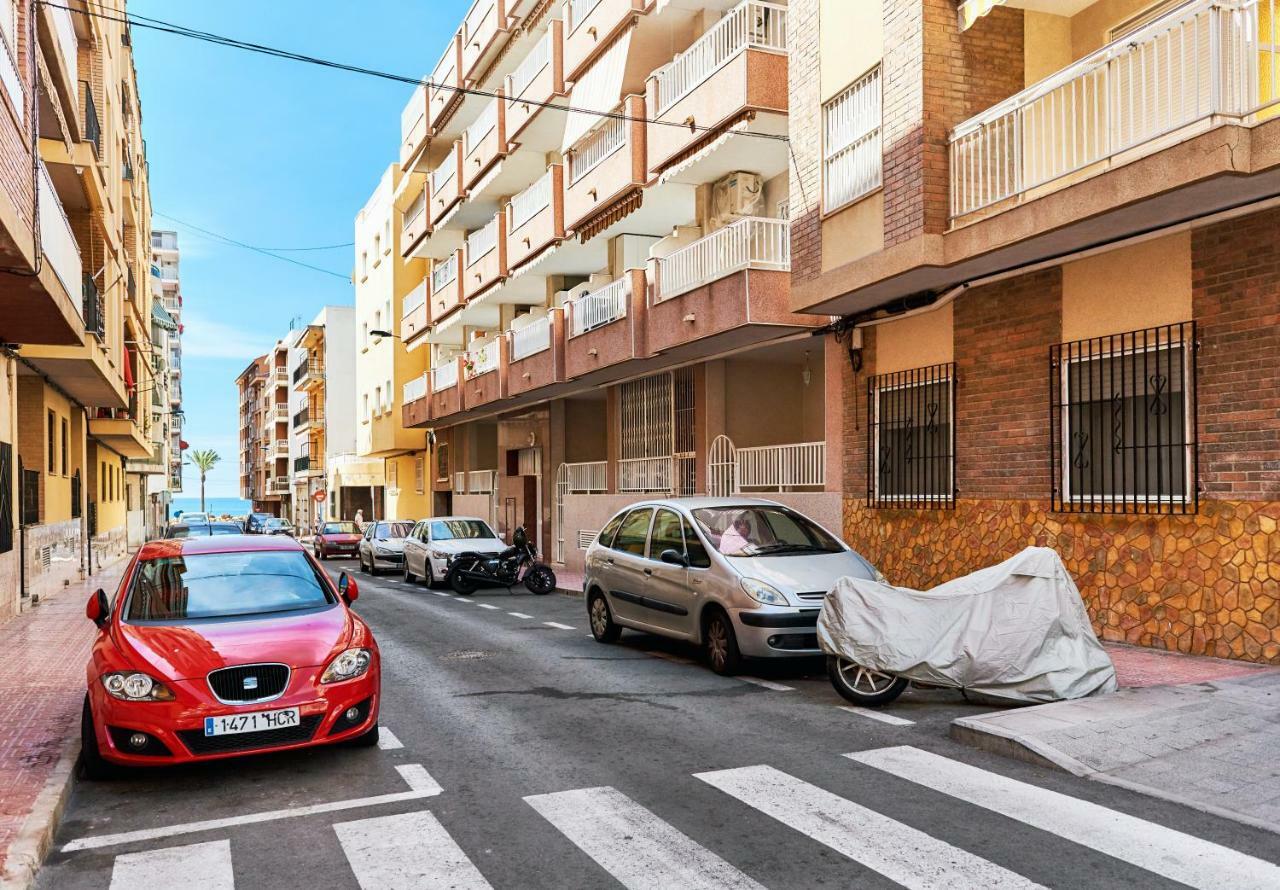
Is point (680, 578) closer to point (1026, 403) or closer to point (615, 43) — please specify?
point (1026, 403)

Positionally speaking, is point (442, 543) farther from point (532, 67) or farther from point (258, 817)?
point (258, 817)

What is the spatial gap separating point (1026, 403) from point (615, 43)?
40.3 ft

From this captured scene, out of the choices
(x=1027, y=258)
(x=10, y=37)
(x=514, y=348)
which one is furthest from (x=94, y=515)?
(x=1027, y=258)

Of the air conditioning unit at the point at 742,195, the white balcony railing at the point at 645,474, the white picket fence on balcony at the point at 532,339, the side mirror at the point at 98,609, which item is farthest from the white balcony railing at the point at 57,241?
the white balcony railing at the point at 645,474

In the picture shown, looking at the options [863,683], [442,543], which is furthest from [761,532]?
[442,543]

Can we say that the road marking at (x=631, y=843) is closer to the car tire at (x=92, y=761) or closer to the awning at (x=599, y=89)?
the car tire at (x=92, y=761)

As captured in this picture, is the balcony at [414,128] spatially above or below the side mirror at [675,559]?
above

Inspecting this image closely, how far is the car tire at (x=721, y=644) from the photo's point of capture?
927cm

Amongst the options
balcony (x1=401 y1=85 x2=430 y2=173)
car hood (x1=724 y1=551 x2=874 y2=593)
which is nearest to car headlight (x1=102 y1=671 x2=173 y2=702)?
car hood (x1=724 y1=551 x2=874 y2=593)

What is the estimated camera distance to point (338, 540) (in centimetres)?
3634

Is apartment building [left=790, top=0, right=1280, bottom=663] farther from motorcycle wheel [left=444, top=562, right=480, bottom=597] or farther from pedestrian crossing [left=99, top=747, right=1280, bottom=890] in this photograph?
motorcycle wheel [left=444, top=562, right=480, bottom=597]

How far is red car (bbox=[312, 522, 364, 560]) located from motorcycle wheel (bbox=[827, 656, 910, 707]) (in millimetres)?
30277

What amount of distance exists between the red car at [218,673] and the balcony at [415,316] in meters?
28.1

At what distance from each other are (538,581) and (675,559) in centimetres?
964
